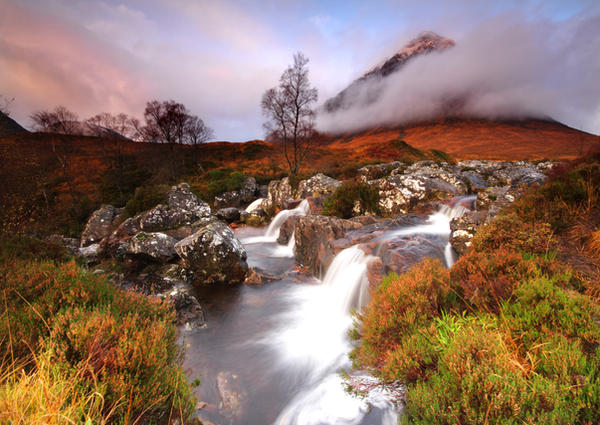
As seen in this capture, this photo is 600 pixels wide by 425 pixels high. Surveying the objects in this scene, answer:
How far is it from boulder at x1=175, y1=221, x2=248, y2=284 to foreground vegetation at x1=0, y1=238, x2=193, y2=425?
4950mm

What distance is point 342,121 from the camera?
141m

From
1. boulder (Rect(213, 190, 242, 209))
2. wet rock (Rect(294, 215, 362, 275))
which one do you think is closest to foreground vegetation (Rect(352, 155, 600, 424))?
wet rock (Rect(294, 215, 362, 275))

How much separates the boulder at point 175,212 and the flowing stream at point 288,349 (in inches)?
251

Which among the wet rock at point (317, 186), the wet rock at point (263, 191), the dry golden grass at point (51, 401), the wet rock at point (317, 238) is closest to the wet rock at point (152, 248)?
the wet rock at point (317, 238)

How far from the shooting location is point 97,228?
14086mm

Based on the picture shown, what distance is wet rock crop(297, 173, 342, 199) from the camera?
669 inches

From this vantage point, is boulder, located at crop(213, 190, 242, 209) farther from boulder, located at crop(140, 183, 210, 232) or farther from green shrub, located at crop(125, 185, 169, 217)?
green shrub, located at crop(125, 185, 169, 217)

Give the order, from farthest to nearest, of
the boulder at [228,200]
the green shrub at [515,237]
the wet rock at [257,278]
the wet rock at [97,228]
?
the boulder at [228,200] → the wet rock at [97,228] → the wet rock at [257,278] → the green shrub at [515,237]

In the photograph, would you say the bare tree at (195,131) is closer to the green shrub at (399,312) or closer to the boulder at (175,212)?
the boulder at (175,212)

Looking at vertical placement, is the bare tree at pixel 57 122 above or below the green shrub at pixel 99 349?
above

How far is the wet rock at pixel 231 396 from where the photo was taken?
405 centimetres

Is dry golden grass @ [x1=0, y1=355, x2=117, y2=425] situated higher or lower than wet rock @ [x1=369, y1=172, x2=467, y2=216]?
lower

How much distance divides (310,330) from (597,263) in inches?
229

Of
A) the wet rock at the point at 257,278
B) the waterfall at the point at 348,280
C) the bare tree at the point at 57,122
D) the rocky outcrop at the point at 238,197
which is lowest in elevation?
the wet rock at the point at 257,278
